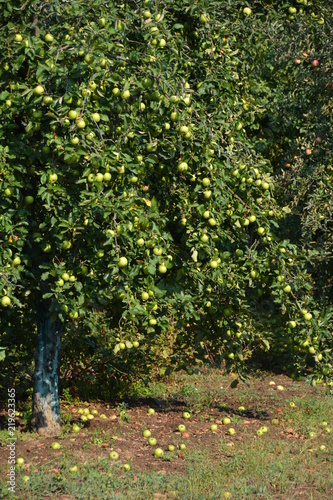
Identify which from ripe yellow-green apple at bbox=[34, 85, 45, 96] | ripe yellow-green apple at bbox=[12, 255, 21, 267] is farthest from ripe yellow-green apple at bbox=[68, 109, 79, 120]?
ripe yellow-green apple at bbox=[12, 255, 21, 267]

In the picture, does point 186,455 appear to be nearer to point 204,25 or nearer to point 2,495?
point 2,495

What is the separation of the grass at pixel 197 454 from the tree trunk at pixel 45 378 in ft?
0.58

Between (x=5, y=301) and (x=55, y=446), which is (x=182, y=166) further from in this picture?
(x=55, y=446)

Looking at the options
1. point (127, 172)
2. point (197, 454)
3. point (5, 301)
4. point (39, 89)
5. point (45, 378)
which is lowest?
point (197, 454)

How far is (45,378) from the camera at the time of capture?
659cm

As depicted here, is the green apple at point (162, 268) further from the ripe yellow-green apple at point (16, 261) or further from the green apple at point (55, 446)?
the green apple at point (55, 446)

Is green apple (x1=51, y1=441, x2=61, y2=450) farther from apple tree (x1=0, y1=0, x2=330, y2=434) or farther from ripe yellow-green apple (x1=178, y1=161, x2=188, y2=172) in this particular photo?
ripe yellow-green apple (x1=178, y1=161, x2=188, y2=172)

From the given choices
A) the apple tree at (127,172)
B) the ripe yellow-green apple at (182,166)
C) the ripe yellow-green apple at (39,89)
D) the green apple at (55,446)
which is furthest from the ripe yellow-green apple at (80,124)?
the green apple at (55,446)

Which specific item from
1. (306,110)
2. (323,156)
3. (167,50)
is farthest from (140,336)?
(306,110)

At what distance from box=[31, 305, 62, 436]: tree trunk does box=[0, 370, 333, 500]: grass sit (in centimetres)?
18

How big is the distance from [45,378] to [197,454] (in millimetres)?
1570

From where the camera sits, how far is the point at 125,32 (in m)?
5.60

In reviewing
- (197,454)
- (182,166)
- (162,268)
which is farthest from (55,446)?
(182,166)

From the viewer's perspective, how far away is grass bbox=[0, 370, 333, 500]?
5293mm
